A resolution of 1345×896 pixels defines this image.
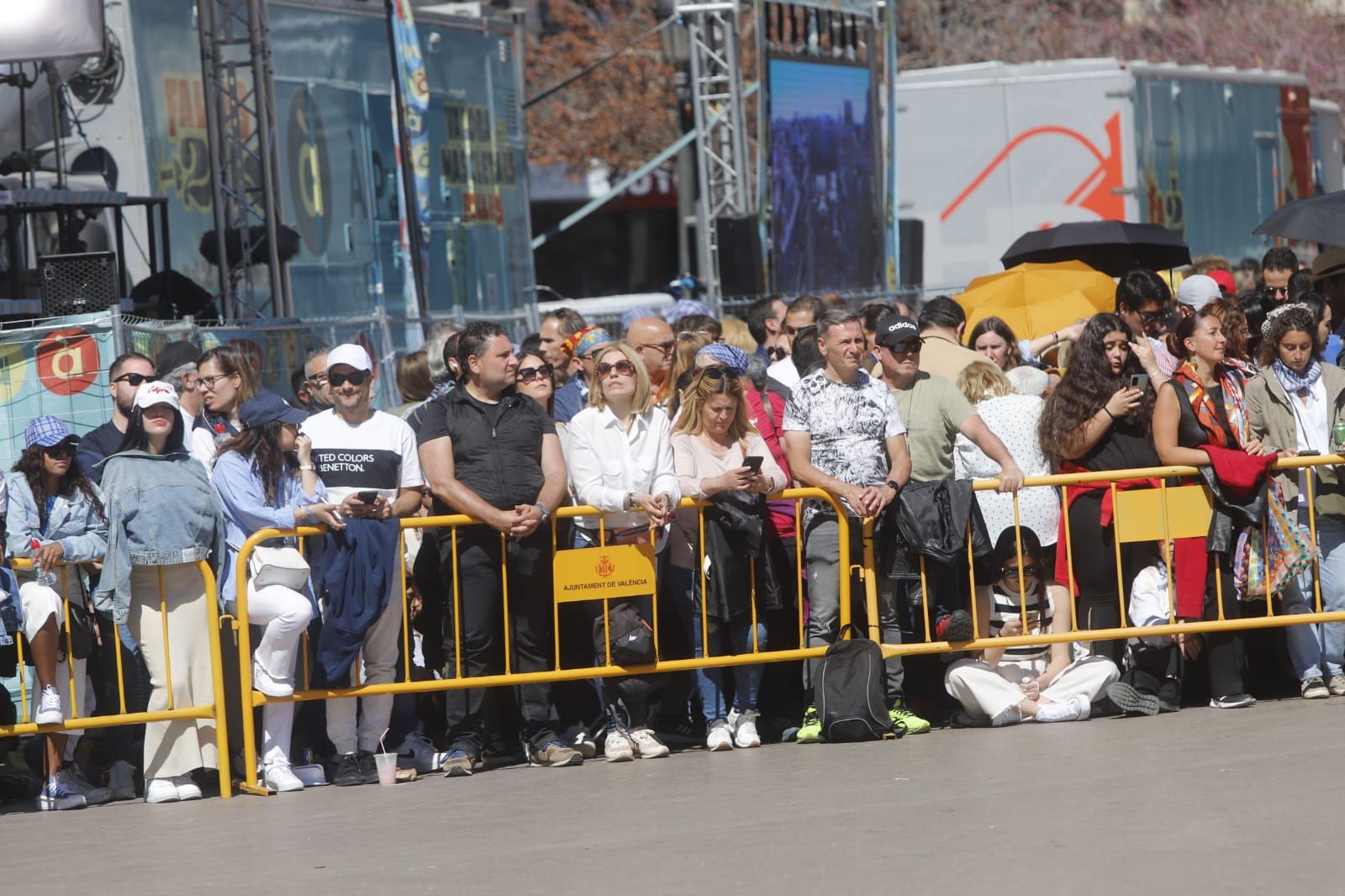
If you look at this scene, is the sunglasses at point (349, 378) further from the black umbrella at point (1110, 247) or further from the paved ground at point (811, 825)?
the black umbrella at point (1110, 247)

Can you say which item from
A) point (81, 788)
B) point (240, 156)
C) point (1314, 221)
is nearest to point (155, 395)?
point (81, 788)

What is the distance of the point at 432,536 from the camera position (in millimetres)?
8891

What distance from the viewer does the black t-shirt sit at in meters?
8.77

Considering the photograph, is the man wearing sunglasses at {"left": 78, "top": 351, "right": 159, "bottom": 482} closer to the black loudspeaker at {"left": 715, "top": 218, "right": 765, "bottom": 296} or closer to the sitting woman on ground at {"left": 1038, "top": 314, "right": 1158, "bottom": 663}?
the sitting woman on ground at {"left": 1038, "top": 314, "right": 1158, "bottom": 663}

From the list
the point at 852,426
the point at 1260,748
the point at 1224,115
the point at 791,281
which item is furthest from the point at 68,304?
the point at 1224,115

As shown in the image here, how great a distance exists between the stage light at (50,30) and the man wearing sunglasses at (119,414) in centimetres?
386

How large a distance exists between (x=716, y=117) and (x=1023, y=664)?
10.3 m

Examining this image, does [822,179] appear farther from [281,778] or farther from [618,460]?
[281,778]

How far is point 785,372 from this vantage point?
1130 centimetres

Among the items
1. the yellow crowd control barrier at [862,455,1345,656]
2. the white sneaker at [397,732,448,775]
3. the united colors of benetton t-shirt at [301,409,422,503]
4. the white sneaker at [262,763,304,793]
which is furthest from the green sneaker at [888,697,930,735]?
the white sneaker at [262,763,304,793]

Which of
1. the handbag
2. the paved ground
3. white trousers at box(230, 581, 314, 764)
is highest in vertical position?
the handbag

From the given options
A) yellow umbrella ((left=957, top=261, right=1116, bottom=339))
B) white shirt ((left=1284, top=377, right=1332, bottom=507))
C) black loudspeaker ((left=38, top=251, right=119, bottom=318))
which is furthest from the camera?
yellow umbrella ((left=957, top=261, right=1116, bottom=339))

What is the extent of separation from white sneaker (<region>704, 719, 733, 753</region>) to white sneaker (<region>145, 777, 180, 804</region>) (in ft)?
7.55

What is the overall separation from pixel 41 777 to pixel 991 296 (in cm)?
709
